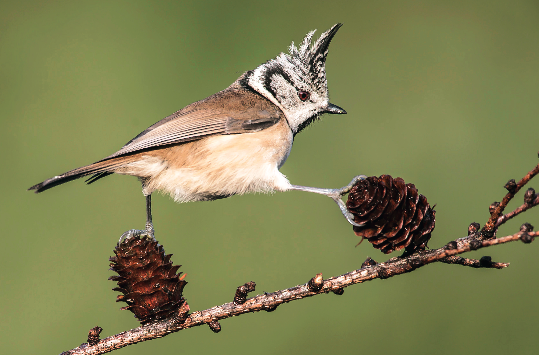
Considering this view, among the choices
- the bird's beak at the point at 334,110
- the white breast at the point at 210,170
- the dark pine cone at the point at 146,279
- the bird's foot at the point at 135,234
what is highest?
the bird's beak at the point at 334,110

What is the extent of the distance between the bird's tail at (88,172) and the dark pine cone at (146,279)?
60 centimetres

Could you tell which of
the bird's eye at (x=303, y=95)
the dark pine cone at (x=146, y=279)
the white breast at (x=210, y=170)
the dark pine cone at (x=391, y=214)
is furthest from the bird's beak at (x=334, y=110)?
the dark pine cone at (x=146, y=279)

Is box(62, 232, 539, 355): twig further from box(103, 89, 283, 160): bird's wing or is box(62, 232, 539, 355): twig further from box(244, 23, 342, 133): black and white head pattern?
box(244, 23, 342, 133): black and white head pattern

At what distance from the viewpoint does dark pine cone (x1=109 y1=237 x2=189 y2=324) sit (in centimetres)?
136

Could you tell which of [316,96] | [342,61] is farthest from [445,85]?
[316,96]

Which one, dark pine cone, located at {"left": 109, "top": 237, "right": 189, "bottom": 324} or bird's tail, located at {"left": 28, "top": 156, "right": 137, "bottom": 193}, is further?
bird's tail, located at {"left": 28, "top": 156, "right": 137, "bottom": 193}

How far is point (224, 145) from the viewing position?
2.26 metres

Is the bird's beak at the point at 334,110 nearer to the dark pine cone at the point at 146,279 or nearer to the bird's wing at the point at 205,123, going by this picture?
the bird's wing at the point at 205,123

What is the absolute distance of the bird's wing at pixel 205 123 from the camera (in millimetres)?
2203

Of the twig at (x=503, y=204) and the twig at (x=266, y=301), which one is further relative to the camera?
the twig at (x=266, y=301)

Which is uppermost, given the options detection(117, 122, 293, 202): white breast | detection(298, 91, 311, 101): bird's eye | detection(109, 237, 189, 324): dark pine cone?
detection(298, 91, 311, 101): bird's eye

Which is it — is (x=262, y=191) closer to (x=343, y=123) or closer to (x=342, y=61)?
(x=343, y=123)

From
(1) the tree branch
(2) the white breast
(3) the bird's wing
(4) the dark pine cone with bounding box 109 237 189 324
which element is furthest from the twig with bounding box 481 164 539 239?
(3) the bird's wing

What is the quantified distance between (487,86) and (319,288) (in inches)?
112
